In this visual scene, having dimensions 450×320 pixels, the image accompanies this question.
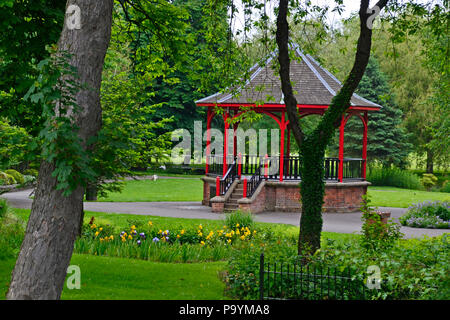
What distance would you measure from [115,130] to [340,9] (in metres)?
5.57

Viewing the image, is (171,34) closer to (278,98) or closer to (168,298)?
(168,298)

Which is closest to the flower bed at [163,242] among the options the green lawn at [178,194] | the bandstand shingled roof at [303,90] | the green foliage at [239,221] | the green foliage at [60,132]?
the green foliage at [239,221]

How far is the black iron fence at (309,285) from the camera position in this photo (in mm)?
7855

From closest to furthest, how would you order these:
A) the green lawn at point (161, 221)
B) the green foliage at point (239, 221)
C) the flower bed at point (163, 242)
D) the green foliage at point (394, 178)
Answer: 1. the flower bed at point (163, 242)
2. the green foliage at point (239, 221)
3. the green lawn at point (161, 221)
4. the green foliage at point (394, 178)

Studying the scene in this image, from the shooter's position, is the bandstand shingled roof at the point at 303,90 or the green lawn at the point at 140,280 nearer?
the green lawn at the point at 140,280

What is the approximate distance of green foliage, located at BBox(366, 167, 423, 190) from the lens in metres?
38.5

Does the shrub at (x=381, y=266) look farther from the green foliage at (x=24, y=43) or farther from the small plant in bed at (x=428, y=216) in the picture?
the small plant in bed at (x=428, y=216)

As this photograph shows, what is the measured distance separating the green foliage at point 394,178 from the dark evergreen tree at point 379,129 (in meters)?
1.09

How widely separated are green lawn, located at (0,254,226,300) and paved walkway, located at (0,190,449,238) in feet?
20.1

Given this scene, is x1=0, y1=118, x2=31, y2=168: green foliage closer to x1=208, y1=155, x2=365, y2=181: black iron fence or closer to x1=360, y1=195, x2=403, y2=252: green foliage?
x1=360, y1=195, x2=403, y2=252: green foliage

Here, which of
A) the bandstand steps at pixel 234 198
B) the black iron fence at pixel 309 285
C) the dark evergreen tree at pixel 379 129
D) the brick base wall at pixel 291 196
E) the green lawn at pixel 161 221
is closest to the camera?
the black iron fence at pixel 309 285

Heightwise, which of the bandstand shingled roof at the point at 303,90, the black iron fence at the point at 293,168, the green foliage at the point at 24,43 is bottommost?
the black iron fence at the point at 293,168
